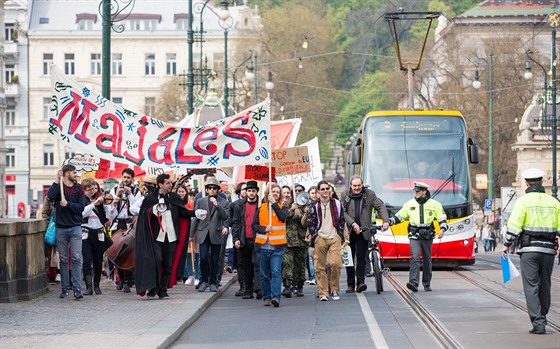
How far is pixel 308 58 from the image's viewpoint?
100688 millimetres

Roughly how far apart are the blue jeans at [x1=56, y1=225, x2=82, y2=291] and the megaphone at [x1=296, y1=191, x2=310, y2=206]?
3.31 metres

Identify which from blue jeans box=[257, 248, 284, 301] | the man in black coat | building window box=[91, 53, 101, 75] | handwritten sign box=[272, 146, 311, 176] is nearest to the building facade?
building window box=[91, 53, 101, 75]

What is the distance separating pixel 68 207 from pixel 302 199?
3593mm

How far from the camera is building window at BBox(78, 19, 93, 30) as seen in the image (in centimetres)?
10738

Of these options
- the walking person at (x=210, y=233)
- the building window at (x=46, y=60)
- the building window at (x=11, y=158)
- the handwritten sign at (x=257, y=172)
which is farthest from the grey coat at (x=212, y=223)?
the building window at (x=46, y=60)

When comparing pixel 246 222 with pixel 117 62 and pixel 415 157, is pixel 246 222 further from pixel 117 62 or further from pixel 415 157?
pixel 117 62

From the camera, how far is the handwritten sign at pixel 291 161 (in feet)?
84.8

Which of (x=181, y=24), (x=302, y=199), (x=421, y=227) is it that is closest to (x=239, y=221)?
(x=302, y=199)

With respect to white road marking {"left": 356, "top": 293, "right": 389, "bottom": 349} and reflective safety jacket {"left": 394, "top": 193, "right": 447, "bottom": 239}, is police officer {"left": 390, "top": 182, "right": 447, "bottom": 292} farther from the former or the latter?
white road marking {"left": 356, "top": 293, "right": 389, "bottom": 349}

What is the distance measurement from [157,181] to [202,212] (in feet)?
2.61

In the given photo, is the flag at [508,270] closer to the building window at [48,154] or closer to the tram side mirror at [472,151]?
the tram side mirror at [472,151]

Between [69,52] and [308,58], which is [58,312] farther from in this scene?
[69,52]

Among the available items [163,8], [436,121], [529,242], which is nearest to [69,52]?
[163,8]

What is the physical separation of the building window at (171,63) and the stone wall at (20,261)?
8820 cm
